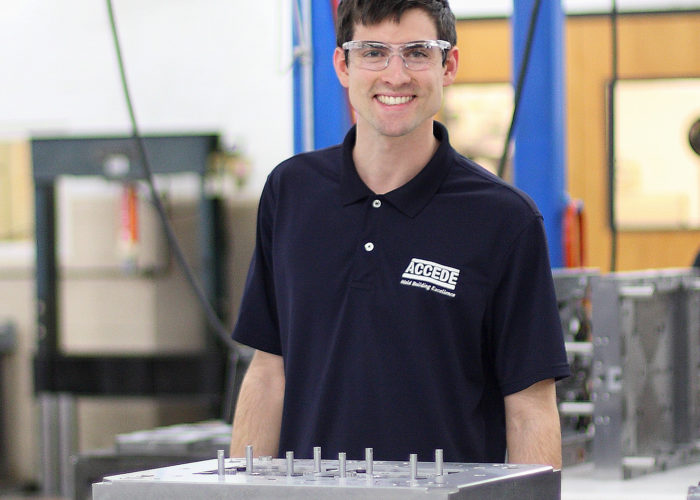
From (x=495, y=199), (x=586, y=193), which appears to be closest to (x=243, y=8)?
(x=586, y=193)

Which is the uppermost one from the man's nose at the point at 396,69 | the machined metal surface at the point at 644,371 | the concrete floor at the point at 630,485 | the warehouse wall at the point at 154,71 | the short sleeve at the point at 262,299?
the warehouse wall at the point at 154,71

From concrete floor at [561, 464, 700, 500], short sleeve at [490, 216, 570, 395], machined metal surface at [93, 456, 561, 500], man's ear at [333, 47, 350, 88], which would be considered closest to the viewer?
machined metal surface at [93, 456, 561, 500]

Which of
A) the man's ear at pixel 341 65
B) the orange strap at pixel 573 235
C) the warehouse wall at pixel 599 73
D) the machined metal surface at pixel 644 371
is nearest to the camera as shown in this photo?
the man's ear at pixel 341 65

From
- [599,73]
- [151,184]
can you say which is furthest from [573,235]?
[599,73]

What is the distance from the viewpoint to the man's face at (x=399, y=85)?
1.51 meters

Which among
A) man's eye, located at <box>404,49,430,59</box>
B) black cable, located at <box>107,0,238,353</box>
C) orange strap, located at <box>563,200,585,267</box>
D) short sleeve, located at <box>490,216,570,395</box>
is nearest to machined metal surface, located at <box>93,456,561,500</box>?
short sleeve, located at <box>490,216,570,395</box>

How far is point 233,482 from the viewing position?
3.47 feet

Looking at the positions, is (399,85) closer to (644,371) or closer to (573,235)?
(644,371)

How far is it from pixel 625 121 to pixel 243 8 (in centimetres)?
200

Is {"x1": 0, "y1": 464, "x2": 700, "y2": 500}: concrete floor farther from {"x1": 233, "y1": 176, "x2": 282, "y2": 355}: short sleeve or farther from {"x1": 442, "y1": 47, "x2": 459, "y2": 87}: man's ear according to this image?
{"x1": 442, "y1": 47, "x2": 459, "y2": 87}: man's ear

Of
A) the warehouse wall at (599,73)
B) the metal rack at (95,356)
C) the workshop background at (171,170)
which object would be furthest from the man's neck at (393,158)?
the metal rack at (95,356)

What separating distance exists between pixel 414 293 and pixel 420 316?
3 centimetres

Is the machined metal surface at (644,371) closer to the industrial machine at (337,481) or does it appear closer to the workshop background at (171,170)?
the industrial machine at (337,481)

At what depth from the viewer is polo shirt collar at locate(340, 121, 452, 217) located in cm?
156
